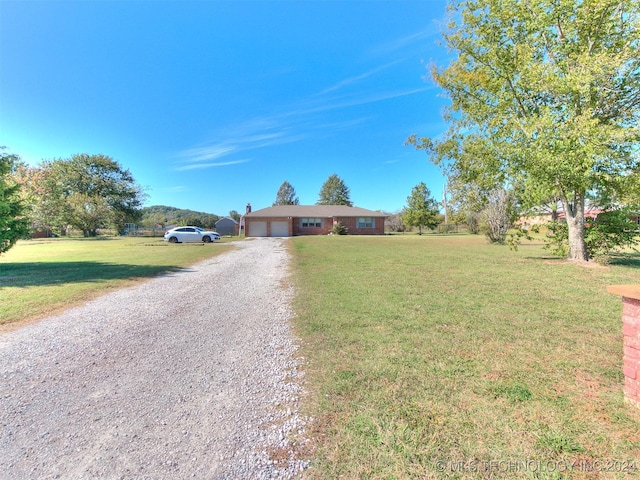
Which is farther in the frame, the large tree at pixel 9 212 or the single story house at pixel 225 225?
the single story house at pixel 225 225

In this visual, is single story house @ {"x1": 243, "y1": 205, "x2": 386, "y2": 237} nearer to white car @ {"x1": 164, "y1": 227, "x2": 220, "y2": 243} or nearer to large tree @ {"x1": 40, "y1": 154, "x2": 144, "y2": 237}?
white car @ {"x1": 164, "y1": 227, "x2": 220, "y2": 243}

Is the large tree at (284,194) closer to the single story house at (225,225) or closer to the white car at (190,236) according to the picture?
the single story house at (225,225)

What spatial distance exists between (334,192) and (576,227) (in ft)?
189

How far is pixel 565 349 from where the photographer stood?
142 inches

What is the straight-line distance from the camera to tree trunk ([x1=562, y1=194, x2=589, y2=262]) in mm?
10939

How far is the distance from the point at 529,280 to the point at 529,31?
30.3ft

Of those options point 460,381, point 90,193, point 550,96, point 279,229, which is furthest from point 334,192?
point 460,381

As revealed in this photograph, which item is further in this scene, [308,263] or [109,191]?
[109,191]

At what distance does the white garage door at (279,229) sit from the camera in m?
37.6

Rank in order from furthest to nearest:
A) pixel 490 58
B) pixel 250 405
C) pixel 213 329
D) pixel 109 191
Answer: pixel 109 191
pixel 490 58
pixel 213 329
pixel 250 405

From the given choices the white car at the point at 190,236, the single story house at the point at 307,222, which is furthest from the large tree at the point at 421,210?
the white car at the point at 190,236

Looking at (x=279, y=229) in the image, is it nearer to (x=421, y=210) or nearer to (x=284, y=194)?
(x=421, y=210)

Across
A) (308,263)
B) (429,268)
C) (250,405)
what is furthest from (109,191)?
(250,405)

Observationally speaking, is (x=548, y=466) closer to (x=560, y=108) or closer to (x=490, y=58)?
(x=560, y=108)
